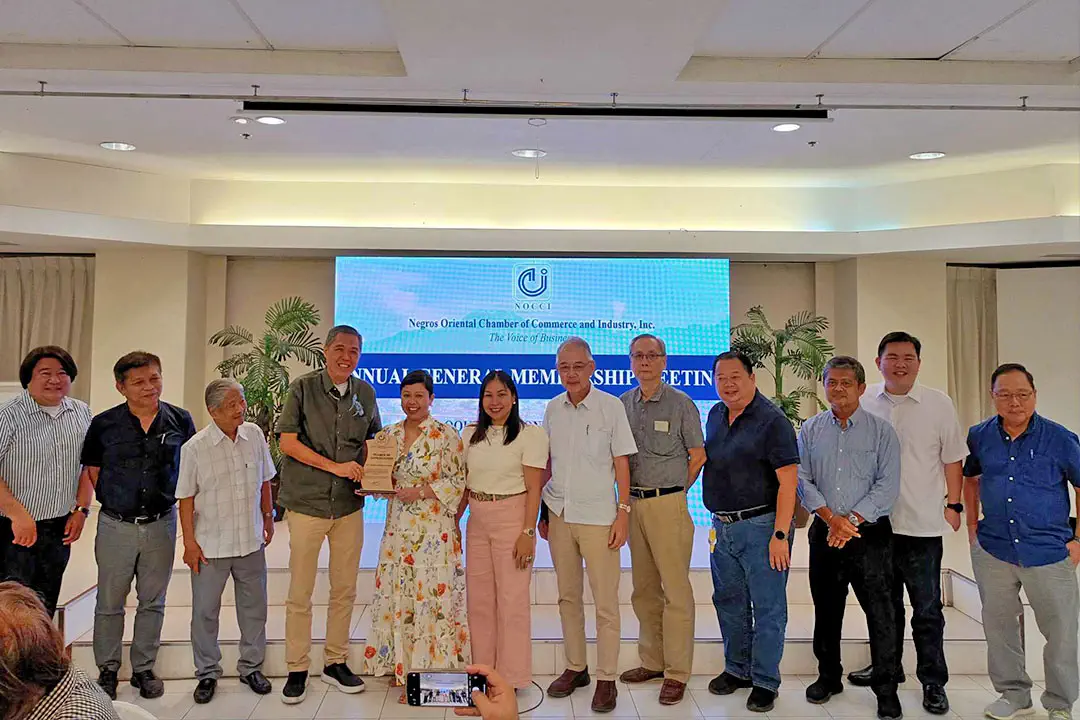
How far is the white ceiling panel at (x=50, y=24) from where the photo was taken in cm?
331

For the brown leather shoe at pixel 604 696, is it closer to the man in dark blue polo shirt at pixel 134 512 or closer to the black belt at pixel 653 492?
the black belt at pixel 653 492

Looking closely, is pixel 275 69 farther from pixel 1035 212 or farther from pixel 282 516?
pixel 1035 212

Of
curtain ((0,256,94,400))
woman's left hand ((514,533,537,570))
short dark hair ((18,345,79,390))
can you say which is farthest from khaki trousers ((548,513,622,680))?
curtain ((0,256,94,400))

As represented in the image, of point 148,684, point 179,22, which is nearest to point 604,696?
point 148,684

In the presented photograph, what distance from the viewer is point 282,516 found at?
600cm

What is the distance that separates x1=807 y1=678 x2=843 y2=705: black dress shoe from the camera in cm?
337

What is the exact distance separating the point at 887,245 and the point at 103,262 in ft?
22.7

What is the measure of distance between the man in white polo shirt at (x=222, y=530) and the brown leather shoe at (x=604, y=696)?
1548 mm

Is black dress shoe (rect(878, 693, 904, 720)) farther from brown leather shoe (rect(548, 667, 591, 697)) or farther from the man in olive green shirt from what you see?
the man in olive green shirt

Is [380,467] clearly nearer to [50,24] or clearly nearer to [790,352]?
[50,24]

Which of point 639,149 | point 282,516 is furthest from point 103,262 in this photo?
point 639,149

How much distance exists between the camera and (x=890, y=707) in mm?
3172

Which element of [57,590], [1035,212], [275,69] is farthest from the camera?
[1035,212]

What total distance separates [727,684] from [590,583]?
83 cm
